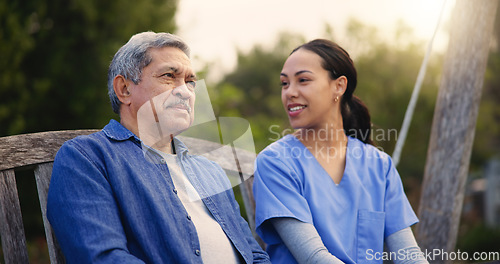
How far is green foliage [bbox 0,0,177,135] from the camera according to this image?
4.58 metres

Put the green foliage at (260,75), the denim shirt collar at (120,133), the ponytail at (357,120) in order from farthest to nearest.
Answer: the green foliage at (260,75) < the ponytail at (357,120) < the denim shirt collar at (120,133)

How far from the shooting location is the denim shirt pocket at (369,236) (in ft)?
6.62

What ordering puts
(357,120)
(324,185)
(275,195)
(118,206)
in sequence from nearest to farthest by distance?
(118,206) < (275,195) < (324,185) < (357,120)

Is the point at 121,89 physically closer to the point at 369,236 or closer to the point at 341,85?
the point at 341,85

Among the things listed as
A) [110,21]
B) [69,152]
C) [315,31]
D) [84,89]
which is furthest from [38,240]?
[315,31]

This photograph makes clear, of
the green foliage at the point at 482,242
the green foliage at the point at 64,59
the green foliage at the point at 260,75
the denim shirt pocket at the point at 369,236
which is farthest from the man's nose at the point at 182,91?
the green foliage at the point at 260,75

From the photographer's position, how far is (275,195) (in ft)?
6.46

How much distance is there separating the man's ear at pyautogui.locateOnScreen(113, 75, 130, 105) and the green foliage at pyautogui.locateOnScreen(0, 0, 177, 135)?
315cm

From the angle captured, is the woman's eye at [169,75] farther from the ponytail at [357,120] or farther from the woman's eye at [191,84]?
the ponytail at [357,120]

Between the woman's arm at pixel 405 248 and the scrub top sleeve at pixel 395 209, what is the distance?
0.02 meters

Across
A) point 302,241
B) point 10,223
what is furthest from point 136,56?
point 302,241

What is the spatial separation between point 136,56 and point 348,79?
1.05m

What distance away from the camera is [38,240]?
5.21 m

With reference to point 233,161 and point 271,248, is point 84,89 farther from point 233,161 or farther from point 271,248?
point 271,248
